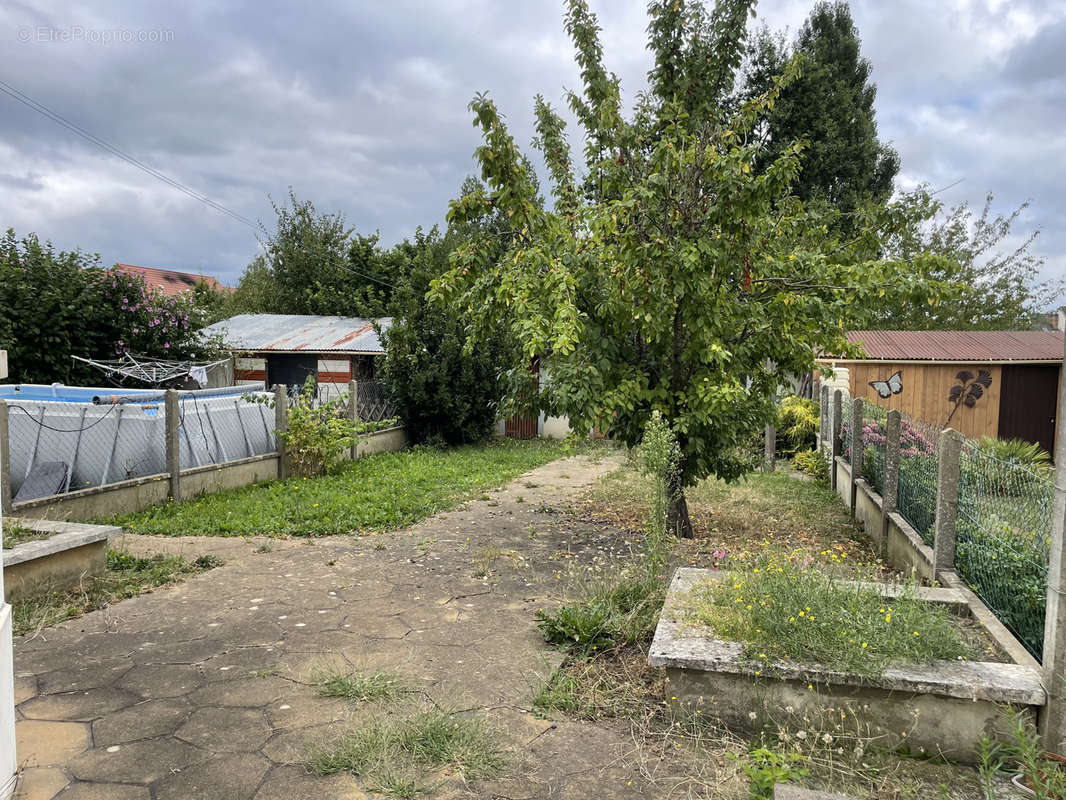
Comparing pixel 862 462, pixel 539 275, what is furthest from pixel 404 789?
pixel 862 462

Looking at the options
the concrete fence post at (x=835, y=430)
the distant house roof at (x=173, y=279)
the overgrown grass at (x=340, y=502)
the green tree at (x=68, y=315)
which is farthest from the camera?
the distant house roof at (x=173, y=279)

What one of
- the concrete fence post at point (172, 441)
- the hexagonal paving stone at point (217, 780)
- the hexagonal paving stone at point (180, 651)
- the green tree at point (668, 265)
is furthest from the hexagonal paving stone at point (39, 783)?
the concrete fence post at point (172, 441)

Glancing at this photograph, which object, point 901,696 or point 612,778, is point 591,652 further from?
point 901,696

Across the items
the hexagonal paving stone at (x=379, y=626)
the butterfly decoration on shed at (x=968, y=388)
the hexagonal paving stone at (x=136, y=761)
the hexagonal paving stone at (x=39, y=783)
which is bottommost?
the hexagonal paving stone at (x=379, y=626)

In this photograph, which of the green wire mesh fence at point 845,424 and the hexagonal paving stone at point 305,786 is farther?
the green wire mesh fence at point 845,424

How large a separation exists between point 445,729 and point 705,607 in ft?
5.32

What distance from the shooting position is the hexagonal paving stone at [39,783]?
8.96 ft

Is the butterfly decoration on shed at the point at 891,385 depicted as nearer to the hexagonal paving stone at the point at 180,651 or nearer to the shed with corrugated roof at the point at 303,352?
the shed with corrugated roof at the point at 303,352

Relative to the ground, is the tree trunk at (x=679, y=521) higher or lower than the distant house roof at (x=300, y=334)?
lower

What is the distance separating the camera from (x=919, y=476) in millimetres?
5891

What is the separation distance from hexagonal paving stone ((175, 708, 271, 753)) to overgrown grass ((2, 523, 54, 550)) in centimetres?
273

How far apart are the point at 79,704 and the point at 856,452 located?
7.94 m

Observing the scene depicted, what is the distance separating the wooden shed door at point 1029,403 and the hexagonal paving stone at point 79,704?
15.6 meters

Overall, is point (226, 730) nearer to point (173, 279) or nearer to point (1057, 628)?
point (1057, 628)
